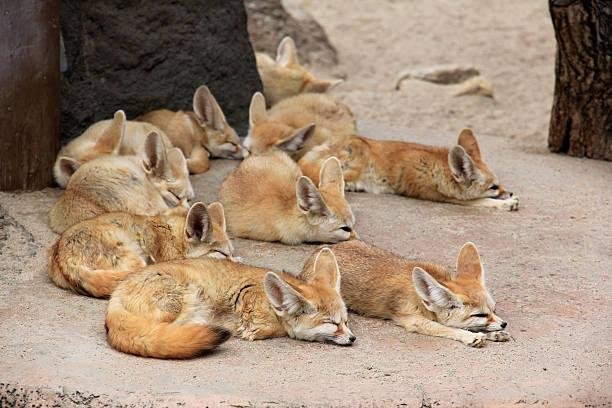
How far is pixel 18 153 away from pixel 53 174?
38cm

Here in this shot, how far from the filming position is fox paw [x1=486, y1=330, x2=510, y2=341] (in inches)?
228

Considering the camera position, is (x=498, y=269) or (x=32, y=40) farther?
(x=32, y=40)

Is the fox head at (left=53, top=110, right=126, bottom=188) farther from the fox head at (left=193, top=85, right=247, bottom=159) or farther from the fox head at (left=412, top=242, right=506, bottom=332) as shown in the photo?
the fox head at (left=412, top=242, right=506, bottom=332)

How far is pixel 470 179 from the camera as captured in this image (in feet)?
27.4

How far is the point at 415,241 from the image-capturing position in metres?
7.38

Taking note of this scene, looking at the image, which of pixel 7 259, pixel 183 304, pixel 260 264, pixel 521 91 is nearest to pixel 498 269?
pixel 260 264

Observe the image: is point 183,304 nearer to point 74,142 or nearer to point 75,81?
point 74,142

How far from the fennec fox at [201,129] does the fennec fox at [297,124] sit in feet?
0.54

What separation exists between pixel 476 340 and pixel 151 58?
4.38 meters

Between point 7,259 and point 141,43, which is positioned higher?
point 141,43

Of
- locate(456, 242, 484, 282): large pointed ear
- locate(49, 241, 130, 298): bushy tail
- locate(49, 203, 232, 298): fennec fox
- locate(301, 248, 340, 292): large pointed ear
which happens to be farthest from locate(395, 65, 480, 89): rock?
locate(49, 241, 130, 298): bushy tail

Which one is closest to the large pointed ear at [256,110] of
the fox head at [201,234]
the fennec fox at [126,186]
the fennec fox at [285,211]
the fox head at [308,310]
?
the fennec fox at [126,186]

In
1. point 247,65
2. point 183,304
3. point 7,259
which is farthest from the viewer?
point 247,65

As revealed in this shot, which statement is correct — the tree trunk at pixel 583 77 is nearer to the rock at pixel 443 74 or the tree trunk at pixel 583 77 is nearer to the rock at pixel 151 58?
the rock at pixel 151 58
